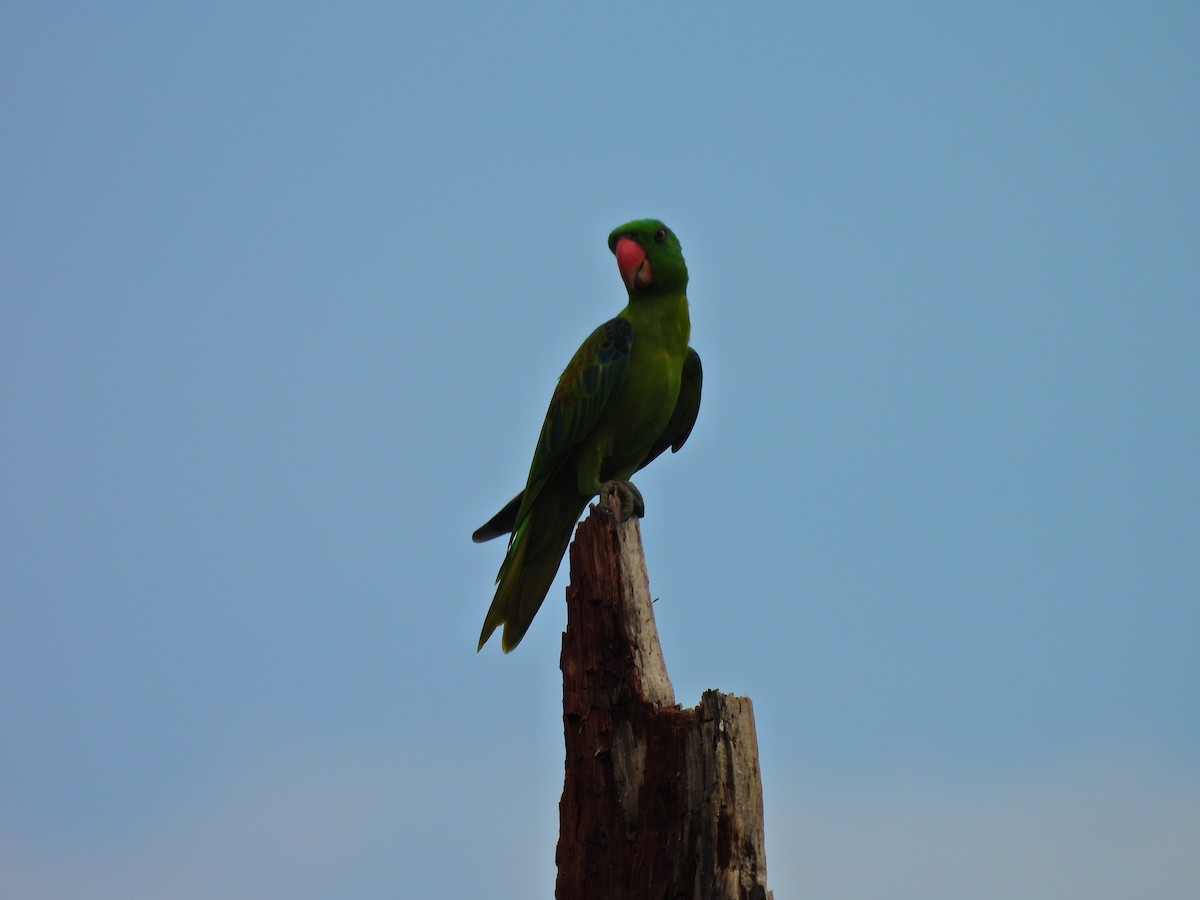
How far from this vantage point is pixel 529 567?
22.0 feet

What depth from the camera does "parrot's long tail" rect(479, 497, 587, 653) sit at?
652 cm

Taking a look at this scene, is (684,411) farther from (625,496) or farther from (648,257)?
(625,496)

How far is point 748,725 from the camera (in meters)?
4.51

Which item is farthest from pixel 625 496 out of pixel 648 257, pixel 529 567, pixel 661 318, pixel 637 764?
pixel 637 764

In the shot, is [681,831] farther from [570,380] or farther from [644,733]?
[570,380]

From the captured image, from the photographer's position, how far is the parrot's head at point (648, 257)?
657 cm

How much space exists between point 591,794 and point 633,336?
284cm

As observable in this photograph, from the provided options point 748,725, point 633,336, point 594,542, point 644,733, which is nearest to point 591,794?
point 644,733

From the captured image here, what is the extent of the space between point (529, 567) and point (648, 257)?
2027 millimetres

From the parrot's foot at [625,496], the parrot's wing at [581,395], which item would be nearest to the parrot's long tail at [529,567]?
the parrot's wing at [581,395]

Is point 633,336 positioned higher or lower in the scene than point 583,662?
higher

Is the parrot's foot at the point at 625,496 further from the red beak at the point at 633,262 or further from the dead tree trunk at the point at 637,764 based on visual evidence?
the red beak at the point at 633,262

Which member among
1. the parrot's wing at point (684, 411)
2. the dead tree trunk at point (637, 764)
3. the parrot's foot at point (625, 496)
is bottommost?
the dead tree trunk at point (637, 764)

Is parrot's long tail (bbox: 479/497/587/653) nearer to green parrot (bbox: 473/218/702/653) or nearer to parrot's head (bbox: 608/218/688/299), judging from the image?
green parrot (bbox: 473/218/702/653)
